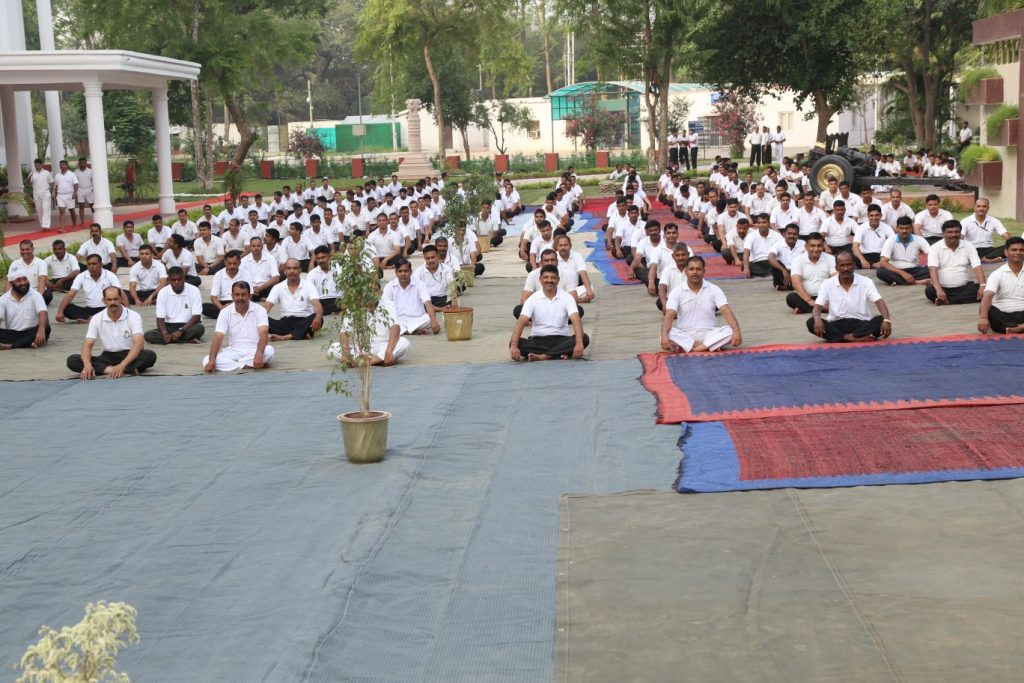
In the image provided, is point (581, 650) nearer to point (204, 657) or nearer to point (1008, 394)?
point (204, 657)

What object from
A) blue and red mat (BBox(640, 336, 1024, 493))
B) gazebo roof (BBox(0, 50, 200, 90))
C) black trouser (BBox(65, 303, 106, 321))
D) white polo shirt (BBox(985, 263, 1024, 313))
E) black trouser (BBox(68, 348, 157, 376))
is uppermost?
gazebo roof (BBox(0, 50, 200, 90))

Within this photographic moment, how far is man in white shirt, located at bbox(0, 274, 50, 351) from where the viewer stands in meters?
13.3

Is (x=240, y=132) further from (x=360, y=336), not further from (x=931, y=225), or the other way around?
(x=360, y=336)

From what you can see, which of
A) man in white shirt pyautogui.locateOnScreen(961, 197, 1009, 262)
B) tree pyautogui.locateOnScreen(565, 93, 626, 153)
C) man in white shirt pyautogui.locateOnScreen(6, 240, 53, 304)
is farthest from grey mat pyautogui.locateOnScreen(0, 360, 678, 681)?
tree pyautogui.locateOnScreen(565, 93, 626, 153)

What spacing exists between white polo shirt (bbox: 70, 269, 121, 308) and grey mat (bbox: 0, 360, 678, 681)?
12.0 feet

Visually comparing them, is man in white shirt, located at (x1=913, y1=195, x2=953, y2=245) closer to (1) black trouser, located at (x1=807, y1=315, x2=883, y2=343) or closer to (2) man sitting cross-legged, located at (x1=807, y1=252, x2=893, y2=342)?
(2) man sitting cross-legged, located at (x1=807, y1=252, x2=893, y2=342)

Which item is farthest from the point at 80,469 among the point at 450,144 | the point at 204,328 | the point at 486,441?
the point at 450,144

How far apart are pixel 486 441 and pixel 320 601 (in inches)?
118

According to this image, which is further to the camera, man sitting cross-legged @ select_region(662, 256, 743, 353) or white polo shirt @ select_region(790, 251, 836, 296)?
white polo shirt @ select_region(790, 251, 836, 296)

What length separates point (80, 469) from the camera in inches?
335

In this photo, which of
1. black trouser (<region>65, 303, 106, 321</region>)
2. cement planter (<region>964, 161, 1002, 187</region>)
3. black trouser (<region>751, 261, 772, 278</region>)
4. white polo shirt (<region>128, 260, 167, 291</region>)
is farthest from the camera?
cement planter (<region>964, 161, 1002, 187</region>)

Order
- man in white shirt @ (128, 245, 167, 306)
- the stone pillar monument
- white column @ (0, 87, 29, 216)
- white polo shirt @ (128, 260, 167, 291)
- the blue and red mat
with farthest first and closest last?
the stone pillar monument
white column @ (0, 87, 29, 216)
white polo shirt @ (128, 260, 167, 291)
man in white shirt @ (128, 245, 167, 306)
the blue and red mat

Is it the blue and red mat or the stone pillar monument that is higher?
the stone pillar monument

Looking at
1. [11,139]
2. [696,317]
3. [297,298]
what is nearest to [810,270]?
[696,317]
